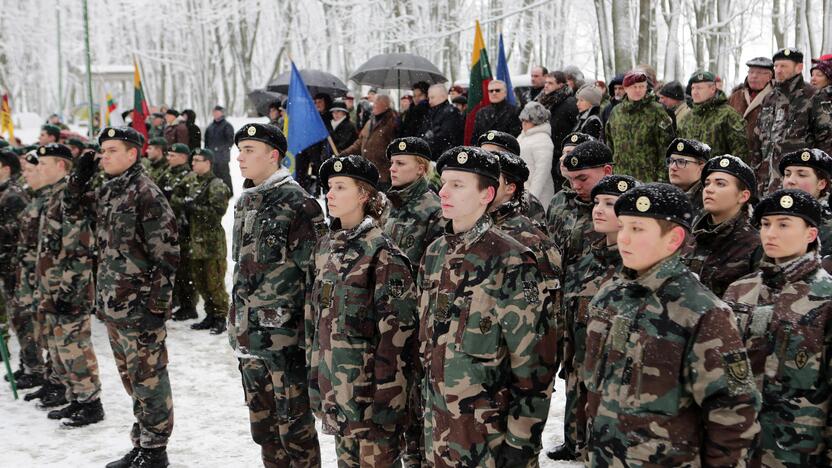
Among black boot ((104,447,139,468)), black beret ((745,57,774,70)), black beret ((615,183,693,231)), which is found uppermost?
black beret ((745,57,774,70))

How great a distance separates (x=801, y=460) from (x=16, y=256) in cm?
695

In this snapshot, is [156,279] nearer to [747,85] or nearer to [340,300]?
[340,300]

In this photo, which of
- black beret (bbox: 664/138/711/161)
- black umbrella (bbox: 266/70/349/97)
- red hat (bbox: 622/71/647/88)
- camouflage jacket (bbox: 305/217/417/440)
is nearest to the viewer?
camouflage jacket (bbox: 305/217/417/440)

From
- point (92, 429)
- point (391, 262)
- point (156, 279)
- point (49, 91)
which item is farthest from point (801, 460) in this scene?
point (49, 91)

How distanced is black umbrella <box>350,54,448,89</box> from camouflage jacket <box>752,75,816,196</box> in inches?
231

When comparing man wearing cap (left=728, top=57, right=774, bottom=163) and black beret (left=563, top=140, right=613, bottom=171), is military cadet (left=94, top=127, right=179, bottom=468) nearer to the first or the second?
black beret (left=563, top=140, right=613, bottom=171)

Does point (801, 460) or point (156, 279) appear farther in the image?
point (156, 279)

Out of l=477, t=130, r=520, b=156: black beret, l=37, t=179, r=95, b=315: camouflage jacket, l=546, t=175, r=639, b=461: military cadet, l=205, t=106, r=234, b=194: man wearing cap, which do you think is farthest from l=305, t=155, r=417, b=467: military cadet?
l=205, t=106, r=234, b=194: man wearing cap

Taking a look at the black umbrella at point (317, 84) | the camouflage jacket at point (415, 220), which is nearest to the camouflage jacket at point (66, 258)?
the camouflage jacket at point (415, 220)

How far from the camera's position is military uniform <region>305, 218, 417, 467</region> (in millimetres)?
3541

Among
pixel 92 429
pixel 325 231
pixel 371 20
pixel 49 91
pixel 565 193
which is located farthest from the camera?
pixel 49 91

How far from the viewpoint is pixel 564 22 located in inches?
1410

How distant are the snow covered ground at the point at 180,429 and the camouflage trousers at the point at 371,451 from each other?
120cm

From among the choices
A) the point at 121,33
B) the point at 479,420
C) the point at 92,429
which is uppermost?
the point at 121,33
